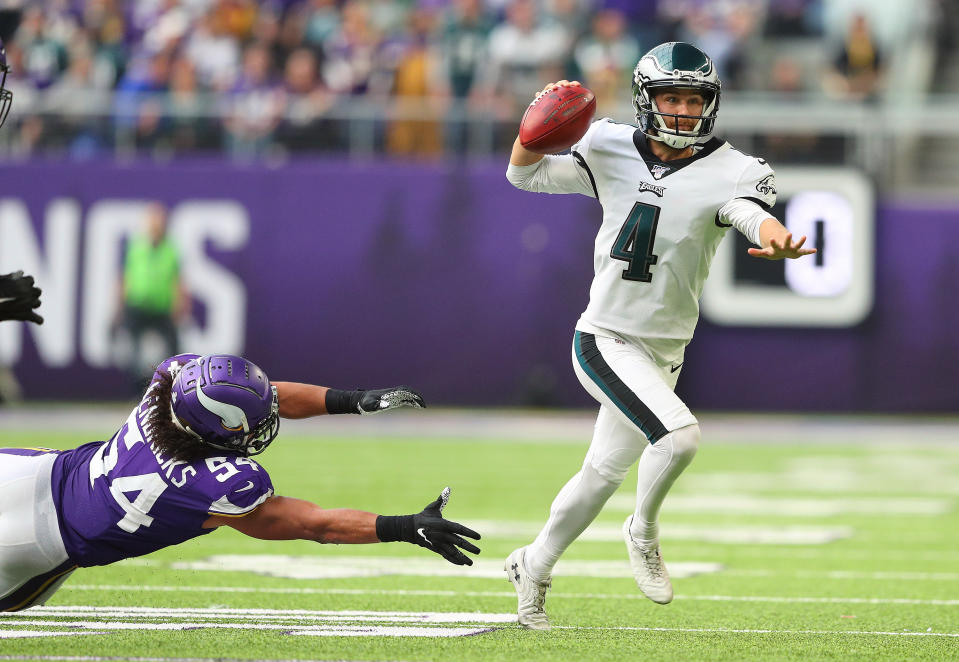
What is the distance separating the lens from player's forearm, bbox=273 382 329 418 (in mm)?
4707

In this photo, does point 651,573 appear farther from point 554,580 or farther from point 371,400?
point 554,580

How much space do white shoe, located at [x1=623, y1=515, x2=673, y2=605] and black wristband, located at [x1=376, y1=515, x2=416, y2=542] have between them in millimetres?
1046

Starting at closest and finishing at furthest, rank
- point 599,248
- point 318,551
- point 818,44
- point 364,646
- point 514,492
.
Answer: point 364,646
point 599,248
point 318,551
point 514,492
point 818,44

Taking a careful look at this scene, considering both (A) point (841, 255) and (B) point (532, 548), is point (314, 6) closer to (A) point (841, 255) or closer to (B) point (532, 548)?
(A) point (841, 255)

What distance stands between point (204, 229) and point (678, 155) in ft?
30.5

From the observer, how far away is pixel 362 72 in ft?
45.1

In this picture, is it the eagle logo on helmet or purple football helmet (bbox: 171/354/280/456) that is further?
the eagle logo on helmet

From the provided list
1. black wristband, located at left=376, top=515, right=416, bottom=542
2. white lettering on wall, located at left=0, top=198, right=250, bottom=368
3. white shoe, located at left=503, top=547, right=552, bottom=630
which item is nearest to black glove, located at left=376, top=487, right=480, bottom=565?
black wristband, located at left=376, top=515, right=416, bottom=542

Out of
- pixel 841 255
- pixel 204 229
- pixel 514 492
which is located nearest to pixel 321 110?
pixel 204 229

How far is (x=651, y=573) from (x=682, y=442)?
1.74 ft

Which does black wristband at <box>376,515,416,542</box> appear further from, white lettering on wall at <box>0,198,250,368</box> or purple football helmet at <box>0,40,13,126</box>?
white lettering on wall at <box>0,198,250,368</box>

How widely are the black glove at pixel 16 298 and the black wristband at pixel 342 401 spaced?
0.89 metres

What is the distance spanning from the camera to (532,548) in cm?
520

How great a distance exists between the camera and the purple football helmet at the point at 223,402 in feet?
14.1
